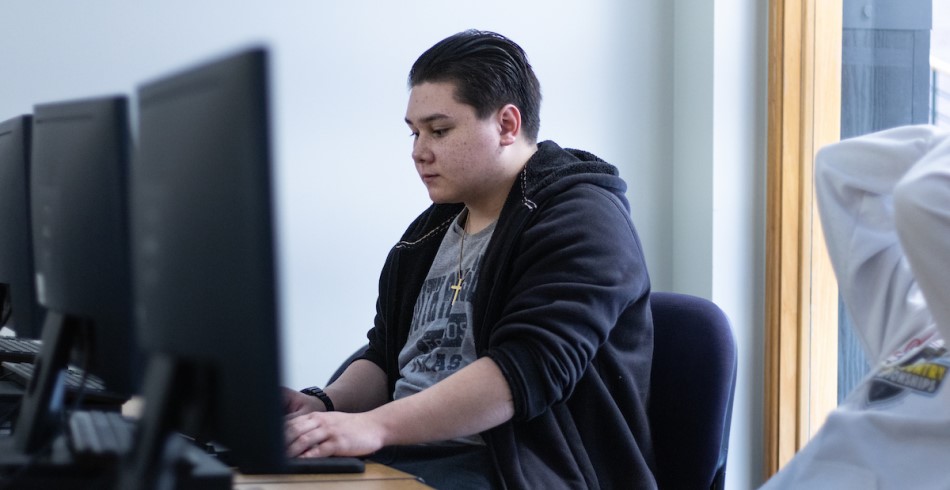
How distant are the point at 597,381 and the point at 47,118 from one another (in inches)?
33.1

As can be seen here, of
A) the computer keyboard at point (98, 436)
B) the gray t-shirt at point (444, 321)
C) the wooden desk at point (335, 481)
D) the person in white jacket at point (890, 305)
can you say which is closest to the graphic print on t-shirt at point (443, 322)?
the gray t-shirt at point (444, 321)

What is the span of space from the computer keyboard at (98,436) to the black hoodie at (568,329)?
0.58 meters

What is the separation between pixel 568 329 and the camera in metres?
1.52

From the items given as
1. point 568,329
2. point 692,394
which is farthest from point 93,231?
point 692,394

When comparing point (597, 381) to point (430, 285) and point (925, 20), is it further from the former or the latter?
point (925, 20)

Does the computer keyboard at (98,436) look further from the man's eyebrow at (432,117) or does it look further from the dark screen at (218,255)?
the man's eyebrow at (432,117)

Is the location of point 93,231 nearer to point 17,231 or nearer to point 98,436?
point 98,436

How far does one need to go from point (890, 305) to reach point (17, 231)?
1.20 m

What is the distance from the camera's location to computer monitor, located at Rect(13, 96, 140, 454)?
981 millimetres

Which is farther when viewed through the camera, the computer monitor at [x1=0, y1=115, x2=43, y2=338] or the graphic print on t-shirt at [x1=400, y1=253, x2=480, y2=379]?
the graphic print on t-shirt at [x1=400, y1=253, x2=480, y2=379]

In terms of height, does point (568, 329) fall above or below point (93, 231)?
below

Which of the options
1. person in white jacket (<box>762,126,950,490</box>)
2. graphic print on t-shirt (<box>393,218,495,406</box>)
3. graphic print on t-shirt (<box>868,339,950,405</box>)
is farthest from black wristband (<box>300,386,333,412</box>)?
graphic print on t-shirt (<box>868,339,950,405</box>)

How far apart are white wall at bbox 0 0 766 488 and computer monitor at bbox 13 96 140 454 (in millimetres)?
1415

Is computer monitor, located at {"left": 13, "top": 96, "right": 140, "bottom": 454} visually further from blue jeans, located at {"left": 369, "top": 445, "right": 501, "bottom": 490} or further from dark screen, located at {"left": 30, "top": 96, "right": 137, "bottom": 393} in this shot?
blue jeans, located at {"left": 369, "top": 445, "right": 501, "bottom": 490}
